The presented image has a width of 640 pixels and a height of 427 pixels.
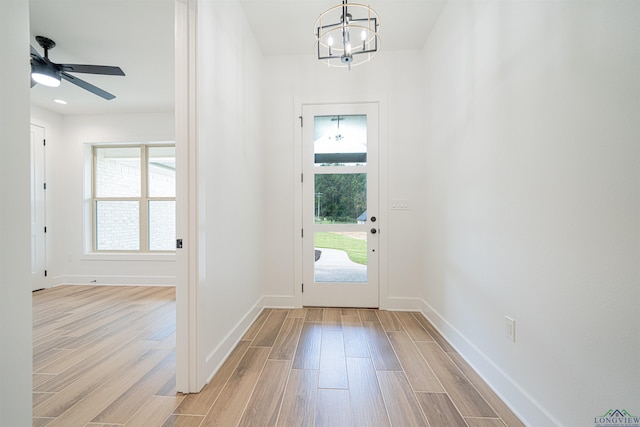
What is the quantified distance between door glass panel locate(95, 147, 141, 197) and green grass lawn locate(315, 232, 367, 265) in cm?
344

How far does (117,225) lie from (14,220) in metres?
4.37

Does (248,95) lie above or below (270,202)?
above

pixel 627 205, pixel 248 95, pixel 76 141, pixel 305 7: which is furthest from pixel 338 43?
pixel 76 141

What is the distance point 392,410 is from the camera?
135cm

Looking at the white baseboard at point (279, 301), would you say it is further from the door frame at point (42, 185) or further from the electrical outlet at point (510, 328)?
the door frame at point (42, 185)

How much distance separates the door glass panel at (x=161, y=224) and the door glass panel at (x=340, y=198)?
9.19 ft

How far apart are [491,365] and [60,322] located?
12.7 ft

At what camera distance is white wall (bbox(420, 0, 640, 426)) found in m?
0.89

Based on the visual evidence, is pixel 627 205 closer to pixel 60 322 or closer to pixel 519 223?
pixel 519 223

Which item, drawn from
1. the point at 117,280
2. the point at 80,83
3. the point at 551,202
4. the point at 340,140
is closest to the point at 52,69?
the point at 80,83

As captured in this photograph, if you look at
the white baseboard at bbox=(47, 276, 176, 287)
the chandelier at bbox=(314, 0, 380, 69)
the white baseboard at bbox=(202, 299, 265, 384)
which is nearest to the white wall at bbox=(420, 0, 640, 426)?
the chandelier at bbox=(314, 0, 380, 69)

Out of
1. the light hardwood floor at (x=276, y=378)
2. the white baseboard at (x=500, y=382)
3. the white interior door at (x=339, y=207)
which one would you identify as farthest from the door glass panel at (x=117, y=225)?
the white baseboard at (x=500, y=382)

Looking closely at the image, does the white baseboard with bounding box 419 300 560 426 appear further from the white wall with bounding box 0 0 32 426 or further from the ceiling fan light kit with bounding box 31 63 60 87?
the ceiling fan light kit with bounding box 31 63 60 87

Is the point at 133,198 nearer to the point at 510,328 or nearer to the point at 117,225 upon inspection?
the point at 117,225
